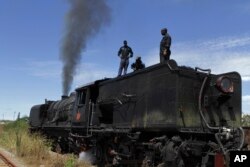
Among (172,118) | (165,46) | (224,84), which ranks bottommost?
(172,118)

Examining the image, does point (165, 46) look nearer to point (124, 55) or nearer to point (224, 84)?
point (224, 84)

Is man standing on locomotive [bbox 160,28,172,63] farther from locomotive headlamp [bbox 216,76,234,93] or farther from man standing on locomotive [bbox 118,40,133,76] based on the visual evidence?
man standing on locomotive [bbox 118,40,133,76]

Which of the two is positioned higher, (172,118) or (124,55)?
(124,55)

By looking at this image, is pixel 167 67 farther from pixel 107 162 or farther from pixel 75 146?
pixel 75 146

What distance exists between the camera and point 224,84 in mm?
10438

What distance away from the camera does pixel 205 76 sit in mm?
10828

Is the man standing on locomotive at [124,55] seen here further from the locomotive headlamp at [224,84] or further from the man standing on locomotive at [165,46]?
the locomotive headlamp at [224,84]

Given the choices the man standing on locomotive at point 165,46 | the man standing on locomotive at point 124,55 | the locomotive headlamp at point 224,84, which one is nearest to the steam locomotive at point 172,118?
the locomotive headlamp at point 224,84

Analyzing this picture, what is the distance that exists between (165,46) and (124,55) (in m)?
4.81

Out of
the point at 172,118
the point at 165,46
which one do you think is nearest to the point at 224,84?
the point at 172,118

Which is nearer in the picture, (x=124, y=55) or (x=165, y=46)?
(x=165, y=46)

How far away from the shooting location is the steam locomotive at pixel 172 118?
10.1 m

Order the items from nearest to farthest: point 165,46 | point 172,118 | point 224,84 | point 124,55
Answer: point 172,118 < point 224,84 < point 165,46 < point 124,55

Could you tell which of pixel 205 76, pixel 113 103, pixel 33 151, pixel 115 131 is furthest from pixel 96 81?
pixel 205 76
